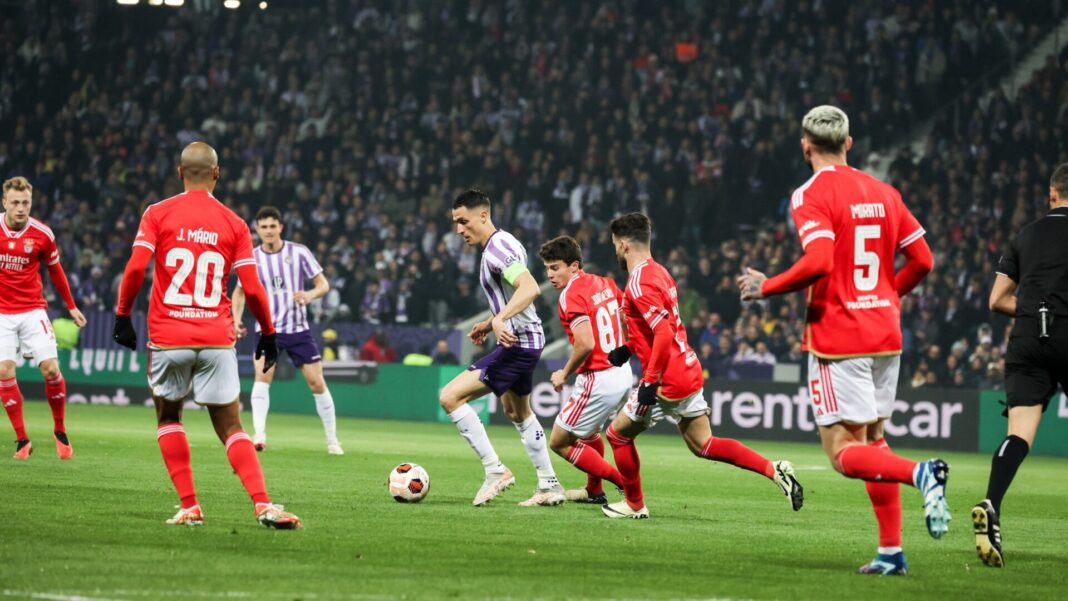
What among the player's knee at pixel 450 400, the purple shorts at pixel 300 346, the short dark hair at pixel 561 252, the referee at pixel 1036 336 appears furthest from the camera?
the purple shorts at pixel 300 346

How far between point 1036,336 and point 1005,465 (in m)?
0.81

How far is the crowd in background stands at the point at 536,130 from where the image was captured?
27297 millimetres

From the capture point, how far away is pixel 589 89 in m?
32.6

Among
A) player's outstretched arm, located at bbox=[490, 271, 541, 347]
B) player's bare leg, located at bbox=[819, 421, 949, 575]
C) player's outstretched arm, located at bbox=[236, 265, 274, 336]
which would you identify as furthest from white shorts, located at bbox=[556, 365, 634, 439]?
player's bare leg, located at bbox=[819, 421, 949, 575]

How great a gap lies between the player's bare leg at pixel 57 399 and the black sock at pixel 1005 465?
9.20m

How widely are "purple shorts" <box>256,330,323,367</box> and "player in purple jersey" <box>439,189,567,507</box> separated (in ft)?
18.7

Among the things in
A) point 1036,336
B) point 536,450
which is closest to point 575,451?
point 536,450

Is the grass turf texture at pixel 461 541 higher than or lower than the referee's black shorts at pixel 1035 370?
lower

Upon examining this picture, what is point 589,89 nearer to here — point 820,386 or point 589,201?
point 589,201

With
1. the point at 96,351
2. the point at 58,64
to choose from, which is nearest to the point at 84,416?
the point at 96,351

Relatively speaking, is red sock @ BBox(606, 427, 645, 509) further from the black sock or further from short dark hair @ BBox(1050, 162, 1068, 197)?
short dark hair @ BBox(1050, 162, 1068, 197)

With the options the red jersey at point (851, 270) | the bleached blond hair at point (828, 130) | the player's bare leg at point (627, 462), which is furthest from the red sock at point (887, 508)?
the player's bare leg at point (627, 462)

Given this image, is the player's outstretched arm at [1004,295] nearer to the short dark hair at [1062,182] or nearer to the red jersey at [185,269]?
the short dark hair at [1062,182]

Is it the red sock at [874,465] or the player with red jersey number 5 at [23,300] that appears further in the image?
the player with red jersey number 5 at [23,300]
